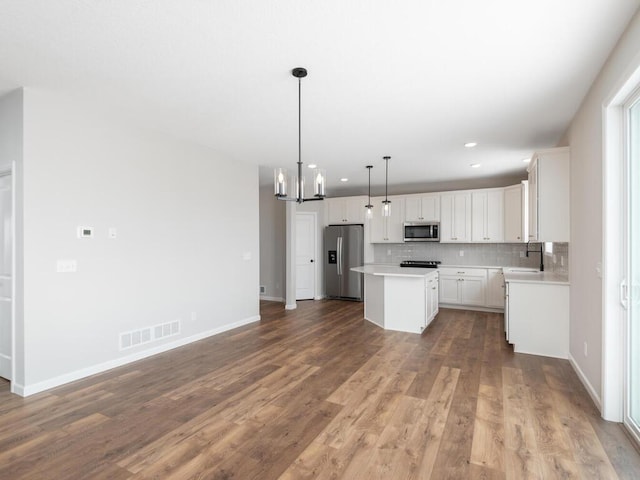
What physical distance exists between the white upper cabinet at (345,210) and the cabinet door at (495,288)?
9.30 ft

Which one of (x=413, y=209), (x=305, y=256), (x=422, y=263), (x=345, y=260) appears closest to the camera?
(x=422, y=263)

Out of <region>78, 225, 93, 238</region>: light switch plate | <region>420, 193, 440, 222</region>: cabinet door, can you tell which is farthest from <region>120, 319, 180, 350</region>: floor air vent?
<region>420, 193, 440, 222</region>: cabinet door

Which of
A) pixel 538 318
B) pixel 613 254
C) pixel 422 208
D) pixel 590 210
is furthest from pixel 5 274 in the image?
pixel 422 208

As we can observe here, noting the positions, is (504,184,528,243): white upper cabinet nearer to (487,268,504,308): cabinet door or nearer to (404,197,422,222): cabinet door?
(487,268,504,308): cabinet door

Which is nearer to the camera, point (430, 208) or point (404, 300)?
point (404, 300)

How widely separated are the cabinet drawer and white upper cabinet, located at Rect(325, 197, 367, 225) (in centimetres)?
208

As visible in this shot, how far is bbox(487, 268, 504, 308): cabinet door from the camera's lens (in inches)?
245

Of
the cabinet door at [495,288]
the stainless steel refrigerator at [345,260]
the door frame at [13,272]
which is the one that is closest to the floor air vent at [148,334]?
the door frame at [13,272]

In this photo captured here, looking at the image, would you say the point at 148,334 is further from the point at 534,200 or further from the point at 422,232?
the point at 422,232

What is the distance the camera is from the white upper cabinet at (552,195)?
12.3ft

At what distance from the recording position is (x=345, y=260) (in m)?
7.65

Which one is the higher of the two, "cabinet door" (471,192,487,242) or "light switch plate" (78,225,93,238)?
"cabinet door" (471,192,487,242)

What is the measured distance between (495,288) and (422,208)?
208cm

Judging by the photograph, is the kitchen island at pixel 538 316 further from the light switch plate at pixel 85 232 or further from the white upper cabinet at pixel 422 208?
the light switch plate at pixel 85 232
